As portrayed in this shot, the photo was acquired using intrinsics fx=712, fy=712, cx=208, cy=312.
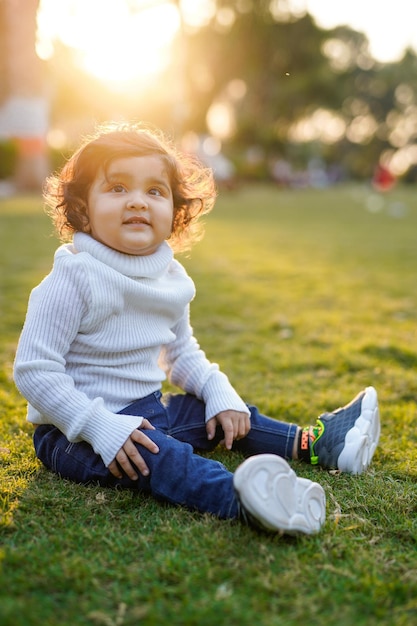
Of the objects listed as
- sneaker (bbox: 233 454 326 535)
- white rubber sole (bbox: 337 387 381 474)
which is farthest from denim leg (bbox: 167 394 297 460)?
sneaker (bbox: 233 454 326 535)

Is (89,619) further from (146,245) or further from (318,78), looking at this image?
(318,78)

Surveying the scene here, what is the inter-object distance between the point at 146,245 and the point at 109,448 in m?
0.58

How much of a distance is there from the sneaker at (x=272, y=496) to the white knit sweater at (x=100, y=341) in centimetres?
37

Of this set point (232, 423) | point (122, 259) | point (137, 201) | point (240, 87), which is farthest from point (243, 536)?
point (240, 87)

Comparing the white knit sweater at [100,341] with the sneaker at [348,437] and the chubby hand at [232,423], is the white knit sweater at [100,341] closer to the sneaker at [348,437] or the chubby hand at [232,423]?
the chubby hand at [232,423]

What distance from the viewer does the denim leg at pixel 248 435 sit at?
83.6 inches

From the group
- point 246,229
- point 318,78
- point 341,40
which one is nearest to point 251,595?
point 246,229

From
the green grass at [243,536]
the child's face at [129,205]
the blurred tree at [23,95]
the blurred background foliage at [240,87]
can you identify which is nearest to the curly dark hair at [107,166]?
the child's face at [129,205]

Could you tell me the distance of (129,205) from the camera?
1.93 m

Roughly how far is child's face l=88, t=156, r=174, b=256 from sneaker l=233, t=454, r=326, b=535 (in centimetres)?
75

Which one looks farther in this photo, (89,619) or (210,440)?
(210,440)

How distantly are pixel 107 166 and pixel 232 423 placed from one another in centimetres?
81

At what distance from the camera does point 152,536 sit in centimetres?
158

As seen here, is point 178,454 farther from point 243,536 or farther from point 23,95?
point 23,95
